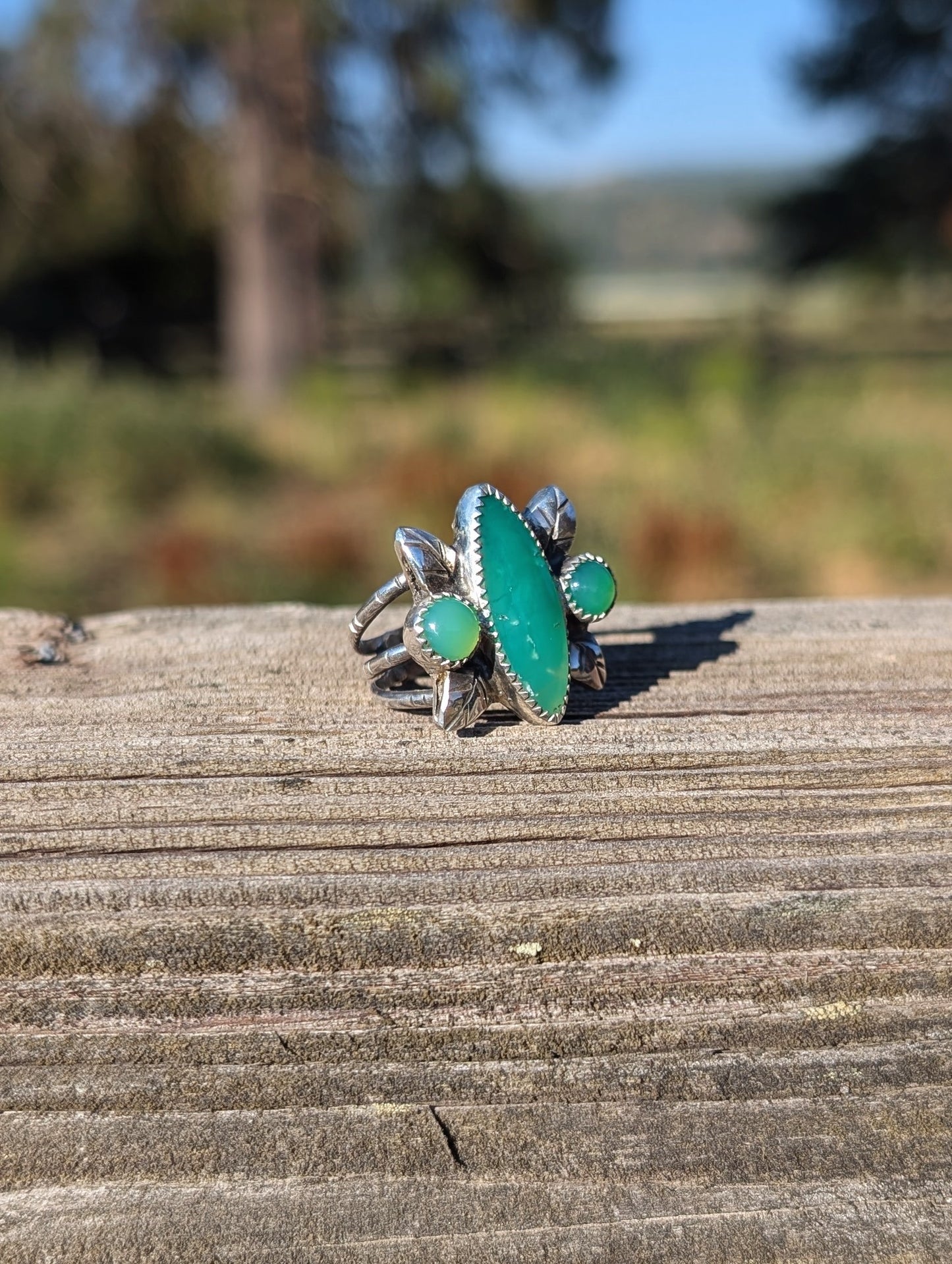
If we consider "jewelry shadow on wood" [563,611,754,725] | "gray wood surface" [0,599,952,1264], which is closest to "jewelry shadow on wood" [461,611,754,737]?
"jewelry shadow on wood" [563,611,754,725]

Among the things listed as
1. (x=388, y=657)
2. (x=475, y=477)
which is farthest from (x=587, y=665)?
(x=475, y=477)

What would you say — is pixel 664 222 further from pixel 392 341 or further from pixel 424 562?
pixel 424 562

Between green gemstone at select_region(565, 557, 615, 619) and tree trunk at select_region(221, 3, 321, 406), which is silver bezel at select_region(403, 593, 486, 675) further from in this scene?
tree trunk at select_region(221, 3, 321, 406)

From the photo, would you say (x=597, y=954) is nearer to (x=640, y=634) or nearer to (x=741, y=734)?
(x=741, y=734)

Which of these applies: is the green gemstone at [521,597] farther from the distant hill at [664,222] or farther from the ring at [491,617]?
the distant hill at [664,222]

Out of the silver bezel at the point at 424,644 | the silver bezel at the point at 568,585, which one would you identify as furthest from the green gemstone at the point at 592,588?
the silver bezel at the point at 424,644

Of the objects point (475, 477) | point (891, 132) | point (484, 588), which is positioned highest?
point (891, 132)
